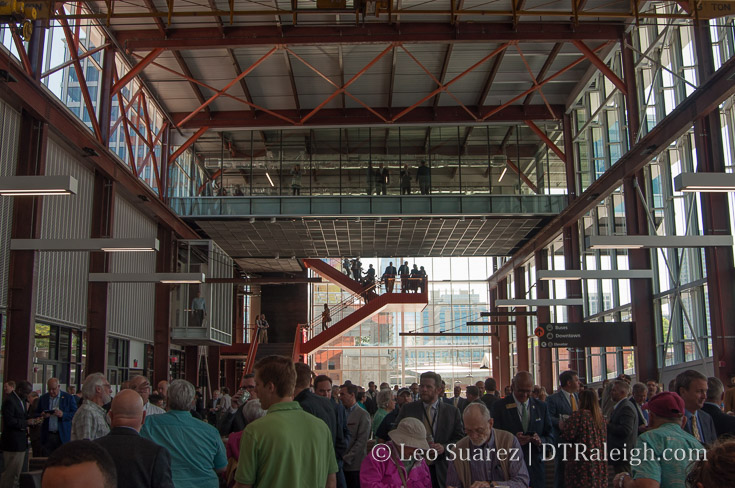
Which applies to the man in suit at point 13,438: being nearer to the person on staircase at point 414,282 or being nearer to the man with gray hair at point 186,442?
the man with gray hair at point 186,442

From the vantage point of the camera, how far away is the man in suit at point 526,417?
8250 mm

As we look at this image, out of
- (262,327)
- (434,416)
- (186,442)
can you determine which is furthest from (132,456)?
(262,327)

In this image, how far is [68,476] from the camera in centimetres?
243

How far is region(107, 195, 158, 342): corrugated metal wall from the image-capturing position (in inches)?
899

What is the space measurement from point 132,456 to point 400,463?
6.74ft

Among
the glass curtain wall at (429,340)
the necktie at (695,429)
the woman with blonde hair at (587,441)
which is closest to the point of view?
the woman with blonde hair at (587,441)

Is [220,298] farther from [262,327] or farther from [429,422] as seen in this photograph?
[429,422]

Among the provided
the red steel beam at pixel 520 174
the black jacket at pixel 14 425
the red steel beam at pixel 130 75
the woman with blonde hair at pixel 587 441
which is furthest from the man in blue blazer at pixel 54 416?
the red steel beam at pixel 520 174

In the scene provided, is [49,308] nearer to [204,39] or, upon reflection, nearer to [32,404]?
[32,404]

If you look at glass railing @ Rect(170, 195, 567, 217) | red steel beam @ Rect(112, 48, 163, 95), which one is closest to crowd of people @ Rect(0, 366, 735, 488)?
red steel beam @ Rect(112, 48, 163, 95)

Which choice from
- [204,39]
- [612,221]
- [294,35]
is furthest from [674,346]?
[204,39]

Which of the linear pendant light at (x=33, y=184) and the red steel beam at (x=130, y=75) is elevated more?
the red steel beam at (x=130, y=75)

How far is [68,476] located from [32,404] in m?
11.3

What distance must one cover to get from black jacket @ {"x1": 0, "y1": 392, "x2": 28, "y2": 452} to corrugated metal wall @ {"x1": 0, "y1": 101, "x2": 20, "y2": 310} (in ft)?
15.8
